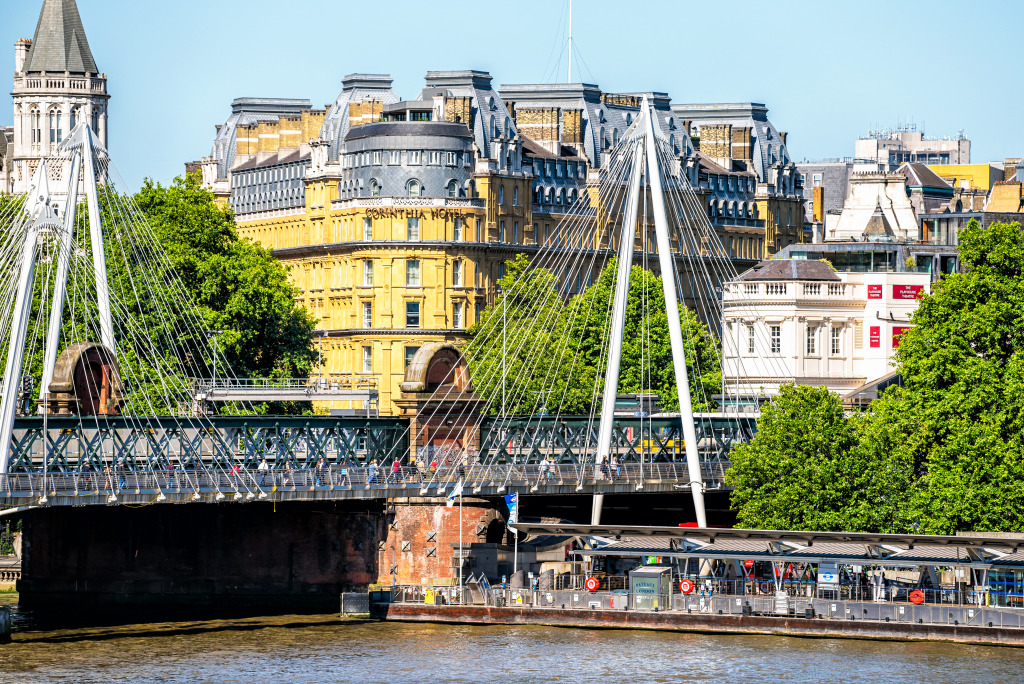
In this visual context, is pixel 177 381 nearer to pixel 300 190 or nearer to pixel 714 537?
pixel 714 537

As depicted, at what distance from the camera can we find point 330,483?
288ft

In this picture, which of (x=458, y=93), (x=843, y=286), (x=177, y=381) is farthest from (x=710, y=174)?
(x=177, y=381)

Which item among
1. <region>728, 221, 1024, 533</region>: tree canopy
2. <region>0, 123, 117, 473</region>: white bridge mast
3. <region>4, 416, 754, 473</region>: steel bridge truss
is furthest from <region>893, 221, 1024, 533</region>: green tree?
<region>0, 123, 117, 473</region>: white bridge mast

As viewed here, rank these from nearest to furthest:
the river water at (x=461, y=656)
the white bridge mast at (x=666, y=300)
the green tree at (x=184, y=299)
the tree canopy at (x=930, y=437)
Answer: the river water at (x=461, y=656), the tree canopy at (x=930, y=437), the white bridge mast at (x=666, y=300), the green tree at (x=184, y=299)

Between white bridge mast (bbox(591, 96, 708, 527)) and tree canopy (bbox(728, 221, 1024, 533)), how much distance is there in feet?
6.63

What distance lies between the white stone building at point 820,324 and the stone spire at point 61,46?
255ft

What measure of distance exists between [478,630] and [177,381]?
28.8 meters

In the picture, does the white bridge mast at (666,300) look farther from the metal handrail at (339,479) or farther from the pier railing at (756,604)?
the pier railing at (756,604)

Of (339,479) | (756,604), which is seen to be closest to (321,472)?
(339,479)

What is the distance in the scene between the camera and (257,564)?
94312 millimetres

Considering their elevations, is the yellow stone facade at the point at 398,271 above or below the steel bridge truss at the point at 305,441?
above

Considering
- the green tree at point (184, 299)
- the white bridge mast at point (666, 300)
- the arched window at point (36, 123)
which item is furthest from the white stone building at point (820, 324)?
the arched window at point (36, 123)

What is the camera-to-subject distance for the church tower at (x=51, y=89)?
185000mm

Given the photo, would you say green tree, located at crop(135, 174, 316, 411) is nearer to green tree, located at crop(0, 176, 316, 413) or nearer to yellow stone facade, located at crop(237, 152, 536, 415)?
green tree, located at crop(0, 176, 316, 413)
